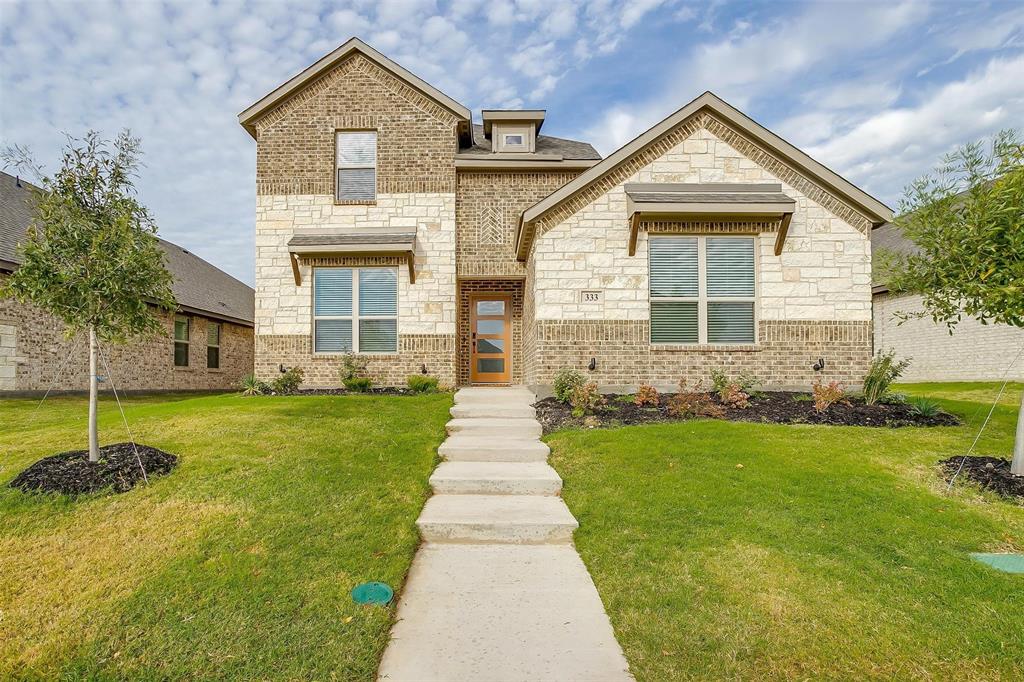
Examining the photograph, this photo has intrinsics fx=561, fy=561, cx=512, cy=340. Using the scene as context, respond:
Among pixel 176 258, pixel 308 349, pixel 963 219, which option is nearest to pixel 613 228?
pixel 963 219

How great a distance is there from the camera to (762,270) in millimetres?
10680

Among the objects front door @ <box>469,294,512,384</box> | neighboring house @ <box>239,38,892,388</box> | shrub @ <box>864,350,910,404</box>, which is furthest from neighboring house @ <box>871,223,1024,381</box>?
front door @ <box>469,294,512,384</box>

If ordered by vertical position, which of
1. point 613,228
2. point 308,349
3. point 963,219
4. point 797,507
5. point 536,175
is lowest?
point 797,507

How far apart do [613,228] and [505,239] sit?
11.7 feet

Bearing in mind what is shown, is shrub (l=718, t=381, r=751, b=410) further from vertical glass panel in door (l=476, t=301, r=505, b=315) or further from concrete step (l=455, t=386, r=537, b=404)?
vertical glass panel in door (l=476, t=301, r=505, b=315)

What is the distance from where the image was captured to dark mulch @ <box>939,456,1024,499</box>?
5711mm

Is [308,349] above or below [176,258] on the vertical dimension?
below

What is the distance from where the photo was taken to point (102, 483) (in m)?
5.72

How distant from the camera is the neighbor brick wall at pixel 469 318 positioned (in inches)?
552

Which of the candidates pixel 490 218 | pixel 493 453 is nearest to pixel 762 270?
pixel 490 218

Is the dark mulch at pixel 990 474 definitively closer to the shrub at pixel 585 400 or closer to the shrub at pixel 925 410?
the shrub at pixel 925 410

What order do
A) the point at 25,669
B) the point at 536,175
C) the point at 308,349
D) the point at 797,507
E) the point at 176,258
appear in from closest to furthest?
the point at 25,669, the point at 797,507, the point at 308,349, the point at 536,175, the point at 176,258

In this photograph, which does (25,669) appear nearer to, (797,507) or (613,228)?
(797,507)

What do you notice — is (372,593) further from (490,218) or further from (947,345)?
(947,345)
